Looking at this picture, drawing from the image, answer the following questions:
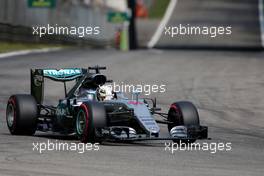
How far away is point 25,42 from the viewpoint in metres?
43.8

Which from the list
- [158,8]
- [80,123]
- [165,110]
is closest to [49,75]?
[80,123]

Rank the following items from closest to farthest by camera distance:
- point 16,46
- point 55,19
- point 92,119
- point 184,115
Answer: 1. point 92,119
2. point 184,115
3. point 16,46
4. point 55,19

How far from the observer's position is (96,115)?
1302 cm

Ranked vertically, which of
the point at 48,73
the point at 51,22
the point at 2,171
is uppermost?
the point at 51,22

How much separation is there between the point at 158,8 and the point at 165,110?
68.1 metres

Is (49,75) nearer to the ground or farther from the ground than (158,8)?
nearer to the ground

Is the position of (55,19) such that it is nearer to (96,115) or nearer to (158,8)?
(158,8)

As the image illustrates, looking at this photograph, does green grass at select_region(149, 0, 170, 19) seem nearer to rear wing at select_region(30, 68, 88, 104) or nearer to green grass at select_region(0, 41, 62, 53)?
green grass at select_region(0, 41, 62, 53)

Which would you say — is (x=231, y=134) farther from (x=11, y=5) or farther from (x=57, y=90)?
(x=11, y=5)

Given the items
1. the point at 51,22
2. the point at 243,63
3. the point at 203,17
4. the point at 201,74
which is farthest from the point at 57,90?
the point at 203,17

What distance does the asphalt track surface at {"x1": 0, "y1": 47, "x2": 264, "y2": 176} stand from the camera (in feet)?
35.7

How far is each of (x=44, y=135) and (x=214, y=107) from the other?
273 inches

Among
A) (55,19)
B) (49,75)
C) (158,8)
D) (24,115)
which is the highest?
(158,8)

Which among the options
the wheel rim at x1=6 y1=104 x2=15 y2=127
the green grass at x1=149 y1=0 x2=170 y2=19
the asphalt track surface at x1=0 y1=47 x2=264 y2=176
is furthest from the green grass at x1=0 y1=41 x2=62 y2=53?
the green grass at x1=149 y1=0 x2=170 y2=19
